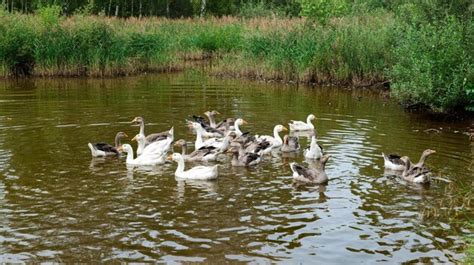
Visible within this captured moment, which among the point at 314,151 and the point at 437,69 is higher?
the point at 437,69

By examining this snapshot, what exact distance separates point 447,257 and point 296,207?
2915mm

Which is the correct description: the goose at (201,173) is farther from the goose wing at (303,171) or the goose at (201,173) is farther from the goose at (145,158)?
the goose wing at (303,171)

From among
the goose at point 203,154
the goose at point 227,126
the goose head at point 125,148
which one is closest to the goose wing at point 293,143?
the goose at point 203,154

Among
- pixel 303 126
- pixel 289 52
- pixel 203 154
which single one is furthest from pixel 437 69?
pixel 289 52

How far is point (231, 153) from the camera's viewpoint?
15211 mm

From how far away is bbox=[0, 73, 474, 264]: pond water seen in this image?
343 inches

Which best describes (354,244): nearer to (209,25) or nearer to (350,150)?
(350,150)

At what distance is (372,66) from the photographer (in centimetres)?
2744

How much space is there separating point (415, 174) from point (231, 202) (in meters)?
3.89

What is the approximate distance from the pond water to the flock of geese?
26cm

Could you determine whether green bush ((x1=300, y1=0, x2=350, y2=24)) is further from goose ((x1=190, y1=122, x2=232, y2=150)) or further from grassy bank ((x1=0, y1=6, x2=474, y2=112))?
goose ((x1=190, y1=122, x2=232, y2=150))

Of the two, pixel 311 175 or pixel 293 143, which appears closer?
pixel 311 175

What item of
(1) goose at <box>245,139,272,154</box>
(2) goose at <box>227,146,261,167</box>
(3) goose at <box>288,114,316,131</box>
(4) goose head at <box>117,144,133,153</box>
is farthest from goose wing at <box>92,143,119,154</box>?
(3) goose at <box>288,114,316,131</box>

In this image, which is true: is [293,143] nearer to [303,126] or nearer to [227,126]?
[303,126]
